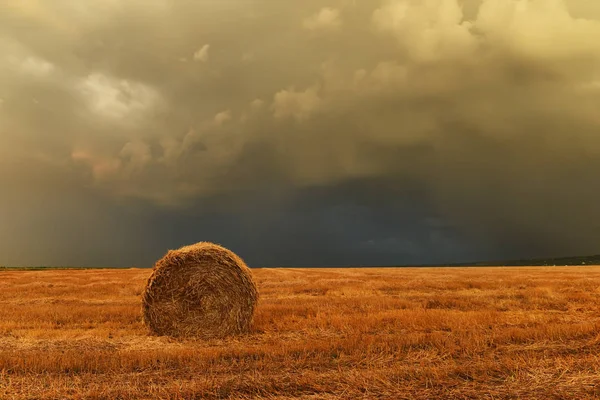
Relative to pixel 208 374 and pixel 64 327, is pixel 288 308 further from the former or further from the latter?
pixel 208 374

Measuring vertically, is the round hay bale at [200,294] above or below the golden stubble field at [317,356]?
above

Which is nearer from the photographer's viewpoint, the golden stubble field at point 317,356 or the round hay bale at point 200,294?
the golden stubble field at point 317,356

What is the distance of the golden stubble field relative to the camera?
5.79m

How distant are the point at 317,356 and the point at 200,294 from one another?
203 inches

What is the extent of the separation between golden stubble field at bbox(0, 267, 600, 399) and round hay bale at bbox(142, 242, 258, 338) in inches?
22.6

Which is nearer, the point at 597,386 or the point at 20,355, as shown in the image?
the point at 597,386

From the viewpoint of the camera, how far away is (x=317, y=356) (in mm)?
7367

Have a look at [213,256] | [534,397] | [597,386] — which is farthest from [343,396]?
[213,256]

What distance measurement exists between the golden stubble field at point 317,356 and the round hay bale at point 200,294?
22.6 inches

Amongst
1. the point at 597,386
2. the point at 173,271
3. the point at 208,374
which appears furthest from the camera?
the point at 173,271

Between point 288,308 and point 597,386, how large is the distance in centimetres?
836

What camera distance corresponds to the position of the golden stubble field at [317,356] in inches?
228

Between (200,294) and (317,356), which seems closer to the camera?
(317,356)

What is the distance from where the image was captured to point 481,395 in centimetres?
561
